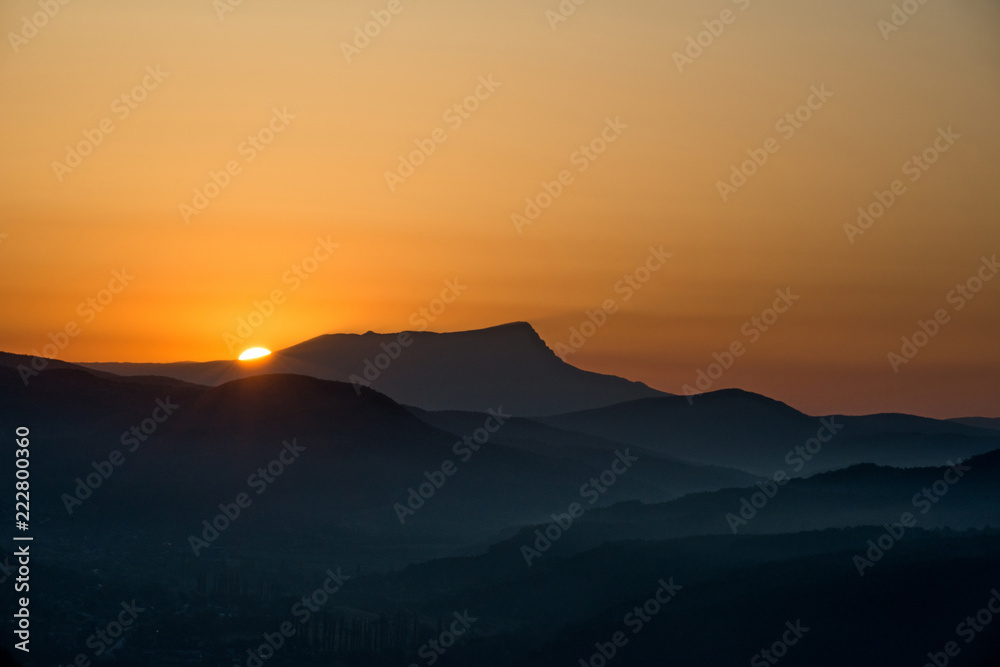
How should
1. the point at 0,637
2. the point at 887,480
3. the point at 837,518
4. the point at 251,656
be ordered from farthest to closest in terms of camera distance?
the point at 887,480 → the point at 837,518 → the point at 251,656 → the point at 0,637

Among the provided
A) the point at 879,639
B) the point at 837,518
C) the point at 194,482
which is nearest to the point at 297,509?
the point at 194,482

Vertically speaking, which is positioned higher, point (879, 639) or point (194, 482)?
point (194, 482)

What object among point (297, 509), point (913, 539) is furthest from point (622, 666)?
point (297, 509)

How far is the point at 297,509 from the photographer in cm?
19825

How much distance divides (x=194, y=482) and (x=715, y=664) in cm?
13338

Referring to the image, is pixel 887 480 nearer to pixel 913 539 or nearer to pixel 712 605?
pixel 913 539

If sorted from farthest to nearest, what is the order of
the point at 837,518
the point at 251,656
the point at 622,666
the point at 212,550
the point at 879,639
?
the point at 212,550 → the point at 837,518 → the point at 251,656 → the point at 622,666 → the point at 879,639

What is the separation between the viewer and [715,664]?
273ft

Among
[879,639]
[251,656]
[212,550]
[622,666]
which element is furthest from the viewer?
[212,550]

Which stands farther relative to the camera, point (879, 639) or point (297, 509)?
point (297, 509)

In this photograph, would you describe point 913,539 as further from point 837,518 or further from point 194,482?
point 194,482

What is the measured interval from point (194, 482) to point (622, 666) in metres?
128

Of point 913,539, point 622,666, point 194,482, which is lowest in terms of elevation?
point 622,666

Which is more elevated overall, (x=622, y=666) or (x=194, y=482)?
(x=194, y=482)
